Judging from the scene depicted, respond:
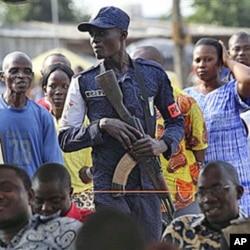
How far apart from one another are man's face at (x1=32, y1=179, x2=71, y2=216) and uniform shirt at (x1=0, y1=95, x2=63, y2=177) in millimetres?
1506

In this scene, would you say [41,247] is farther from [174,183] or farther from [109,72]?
[174,183]

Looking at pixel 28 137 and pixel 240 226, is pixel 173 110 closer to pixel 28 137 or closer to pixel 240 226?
pixel 28 137

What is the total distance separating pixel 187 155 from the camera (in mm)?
9258

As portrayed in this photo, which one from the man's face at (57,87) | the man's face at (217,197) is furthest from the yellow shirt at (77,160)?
the man's face at (217,197)

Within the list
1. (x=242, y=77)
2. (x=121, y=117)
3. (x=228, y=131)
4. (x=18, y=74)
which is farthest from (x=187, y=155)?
(x=121, y=117)

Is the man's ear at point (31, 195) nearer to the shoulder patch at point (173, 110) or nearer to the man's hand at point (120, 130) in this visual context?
the man's hand at point (120, 130)

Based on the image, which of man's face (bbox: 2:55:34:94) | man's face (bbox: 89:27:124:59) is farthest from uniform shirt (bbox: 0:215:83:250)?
man's face (bbox: 2:55:34:94)

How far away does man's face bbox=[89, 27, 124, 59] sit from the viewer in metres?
7.92

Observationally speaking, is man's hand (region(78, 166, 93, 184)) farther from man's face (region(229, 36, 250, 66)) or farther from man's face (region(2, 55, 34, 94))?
man's face (region(229, 36, 250, 66))

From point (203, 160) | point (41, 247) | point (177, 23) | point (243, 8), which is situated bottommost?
point (41, 247)

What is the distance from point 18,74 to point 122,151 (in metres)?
1.48

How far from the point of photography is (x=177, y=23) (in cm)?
2736

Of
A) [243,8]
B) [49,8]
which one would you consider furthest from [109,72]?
[49,8]

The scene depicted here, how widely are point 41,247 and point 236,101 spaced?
3.10 meters
